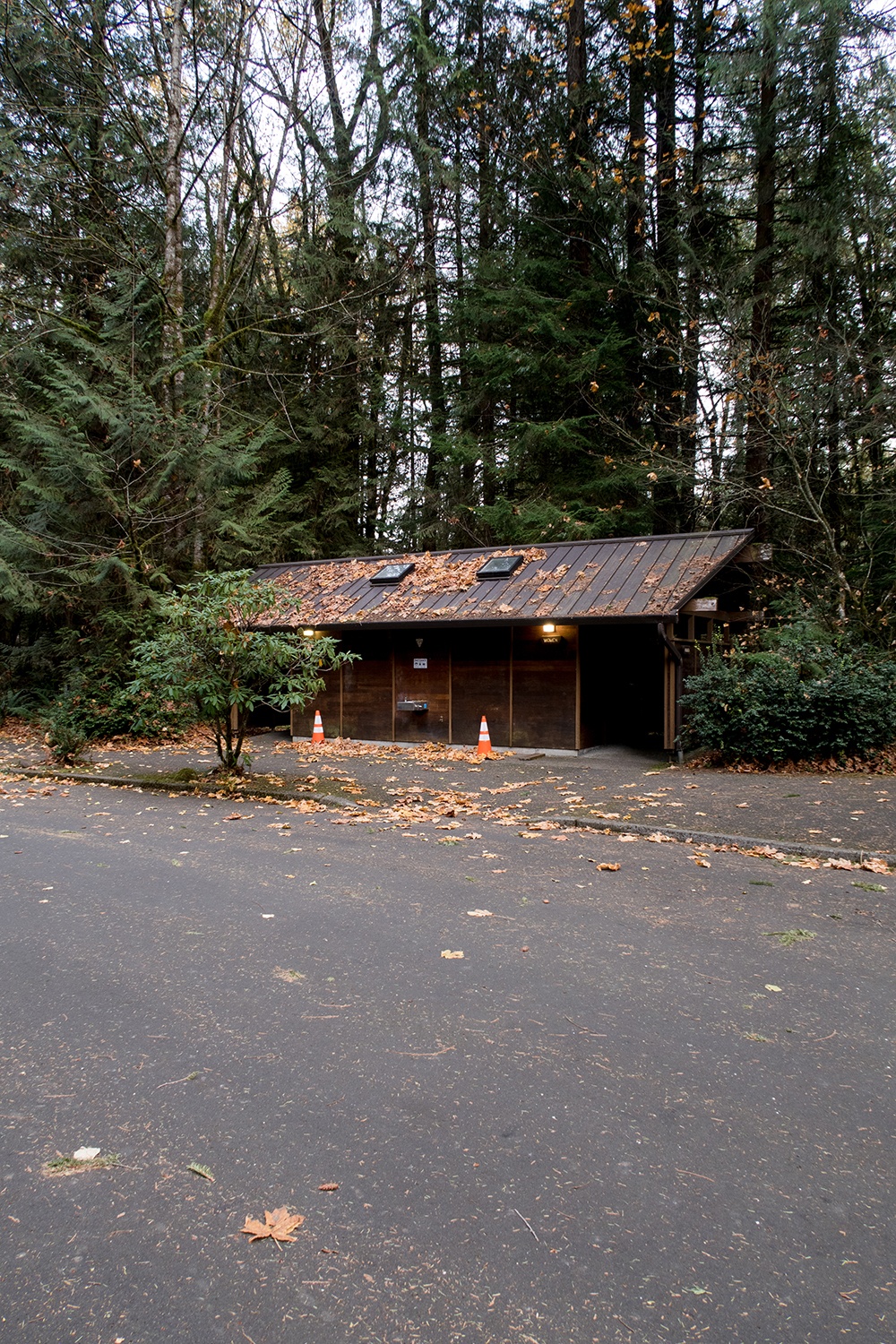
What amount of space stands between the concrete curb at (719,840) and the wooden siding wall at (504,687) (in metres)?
6.61

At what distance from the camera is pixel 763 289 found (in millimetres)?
19156

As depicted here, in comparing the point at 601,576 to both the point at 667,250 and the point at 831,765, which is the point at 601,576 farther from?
the point at 667,250

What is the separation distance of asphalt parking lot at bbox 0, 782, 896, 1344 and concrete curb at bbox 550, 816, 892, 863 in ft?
4.22

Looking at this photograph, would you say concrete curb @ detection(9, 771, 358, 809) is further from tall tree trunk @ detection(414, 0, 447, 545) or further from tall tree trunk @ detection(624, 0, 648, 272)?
tall tree trunk @ detection(624, 0, 648, 272)

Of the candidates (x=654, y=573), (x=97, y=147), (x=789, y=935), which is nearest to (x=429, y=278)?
(x=97, y=147)

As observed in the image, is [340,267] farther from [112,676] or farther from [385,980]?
[385,980]

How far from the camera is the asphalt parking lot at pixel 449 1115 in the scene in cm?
215

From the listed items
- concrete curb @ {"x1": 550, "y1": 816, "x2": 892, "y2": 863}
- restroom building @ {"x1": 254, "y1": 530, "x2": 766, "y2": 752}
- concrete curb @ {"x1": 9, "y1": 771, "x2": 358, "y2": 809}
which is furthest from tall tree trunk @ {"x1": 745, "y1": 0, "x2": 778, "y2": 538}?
concrete curb @ {"x1": 9, "y1": 771, "x2": 358, "y2": 809}

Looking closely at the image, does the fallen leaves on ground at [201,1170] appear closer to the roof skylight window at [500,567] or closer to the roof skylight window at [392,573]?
the roof skylight window at [500,567]

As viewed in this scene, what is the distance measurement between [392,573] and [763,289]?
36.2 ft

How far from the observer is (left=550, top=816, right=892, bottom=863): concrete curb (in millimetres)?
7070

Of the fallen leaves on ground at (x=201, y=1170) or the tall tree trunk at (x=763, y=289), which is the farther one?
the tall tree trunk at (x=763, y=289)

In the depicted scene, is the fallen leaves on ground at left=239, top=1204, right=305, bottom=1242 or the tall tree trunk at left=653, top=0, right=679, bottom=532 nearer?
the fallen leaves on ground at left=239, top=1204, right=305, bottom=1242

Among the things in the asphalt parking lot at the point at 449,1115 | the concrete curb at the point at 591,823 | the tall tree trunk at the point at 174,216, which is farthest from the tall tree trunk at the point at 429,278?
the asphalt parking lot at the point at 449,1115
